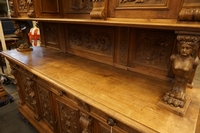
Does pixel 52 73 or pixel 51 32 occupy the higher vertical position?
pixel 51 32

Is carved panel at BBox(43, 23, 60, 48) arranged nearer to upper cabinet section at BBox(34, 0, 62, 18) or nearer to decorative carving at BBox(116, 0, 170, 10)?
upper cabinet section at BBox(34, 0, 62, 18)

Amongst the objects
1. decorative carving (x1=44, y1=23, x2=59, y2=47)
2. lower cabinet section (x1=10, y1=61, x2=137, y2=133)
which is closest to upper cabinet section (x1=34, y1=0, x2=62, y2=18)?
decorative carving (x1=44, y1=23, x2=59, y2=47)

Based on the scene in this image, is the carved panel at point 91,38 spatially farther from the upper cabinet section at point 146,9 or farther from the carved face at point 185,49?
the carved face at point 185,49

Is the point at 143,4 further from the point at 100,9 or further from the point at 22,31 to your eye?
the point at 22,31

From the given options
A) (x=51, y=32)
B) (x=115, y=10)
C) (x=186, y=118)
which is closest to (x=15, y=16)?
(x=51, y=32)

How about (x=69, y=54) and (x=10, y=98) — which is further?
(x=10, y=98)

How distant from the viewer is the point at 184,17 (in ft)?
1.94

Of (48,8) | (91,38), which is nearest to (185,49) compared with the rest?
(91,38)

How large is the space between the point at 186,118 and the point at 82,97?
575 millimetres

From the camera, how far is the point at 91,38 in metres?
1.46

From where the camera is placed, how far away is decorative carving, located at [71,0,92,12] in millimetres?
1312

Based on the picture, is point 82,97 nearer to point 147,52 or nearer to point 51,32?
point 147,52

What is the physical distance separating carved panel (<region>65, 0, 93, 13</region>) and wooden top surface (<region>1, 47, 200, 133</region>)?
0.52 m

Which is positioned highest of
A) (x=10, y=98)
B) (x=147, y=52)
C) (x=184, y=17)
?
(x=184, y=17)
